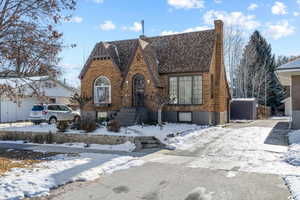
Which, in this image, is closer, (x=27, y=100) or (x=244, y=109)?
(x=27, y=100)

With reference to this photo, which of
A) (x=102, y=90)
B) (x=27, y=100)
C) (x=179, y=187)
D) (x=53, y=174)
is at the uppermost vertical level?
(x=102, y=90)

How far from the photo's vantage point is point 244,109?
28812mm

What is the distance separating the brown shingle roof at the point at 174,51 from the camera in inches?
715

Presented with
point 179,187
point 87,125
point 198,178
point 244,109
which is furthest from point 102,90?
point 244,109

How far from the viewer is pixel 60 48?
315 inches

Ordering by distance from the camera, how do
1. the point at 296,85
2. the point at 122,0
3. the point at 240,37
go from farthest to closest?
the point at 240,37
the point at 296,85
the point at 122,0

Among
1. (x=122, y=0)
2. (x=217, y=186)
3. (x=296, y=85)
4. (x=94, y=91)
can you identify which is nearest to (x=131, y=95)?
(x=94, y=91)

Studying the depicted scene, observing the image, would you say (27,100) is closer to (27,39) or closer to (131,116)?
(131,116)

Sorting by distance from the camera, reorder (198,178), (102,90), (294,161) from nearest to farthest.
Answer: (198,178) < (294,161) < (102,90)

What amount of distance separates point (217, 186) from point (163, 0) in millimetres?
12665

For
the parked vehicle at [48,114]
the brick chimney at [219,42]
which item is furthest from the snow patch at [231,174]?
the parked vehicle at [48,114]

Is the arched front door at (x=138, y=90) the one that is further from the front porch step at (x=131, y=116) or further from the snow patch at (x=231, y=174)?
the snow patch at (x=231, y=174)

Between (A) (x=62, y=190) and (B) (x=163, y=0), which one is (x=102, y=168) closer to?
(A) (x=62, y=190)

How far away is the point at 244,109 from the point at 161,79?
1437cm
